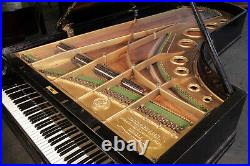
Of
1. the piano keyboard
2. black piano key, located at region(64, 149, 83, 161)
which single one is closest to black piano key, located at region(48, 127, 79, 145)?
the piano keyboard

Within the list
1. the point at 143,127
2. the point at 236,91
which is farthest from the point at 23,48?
the point at 236,91

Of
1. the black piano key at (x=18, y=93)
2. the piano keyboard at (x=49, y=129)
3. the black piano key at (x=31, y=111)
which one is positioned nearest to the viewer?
the piano keyboard at (x=49, y=129)

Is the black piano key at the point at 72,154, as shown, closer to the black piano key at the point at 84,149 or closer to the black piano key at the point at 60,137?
the black piano key at the point at 84,149

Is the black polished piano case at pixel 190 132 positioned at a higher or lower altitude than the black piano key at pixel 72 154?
higher

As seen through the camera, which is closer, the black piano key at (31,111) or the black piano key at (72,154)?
the black piano key at (72,154)

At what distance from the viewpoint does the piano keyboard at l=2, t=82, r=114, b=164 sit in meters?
2.59

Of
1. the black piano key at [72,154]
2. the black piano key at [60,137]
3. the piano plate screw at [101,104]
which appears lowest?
the black piano key at [72,154]

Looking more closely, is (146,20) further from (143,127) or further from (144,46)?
(143,127)

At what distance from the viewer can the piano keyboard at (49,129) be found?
8.50ft

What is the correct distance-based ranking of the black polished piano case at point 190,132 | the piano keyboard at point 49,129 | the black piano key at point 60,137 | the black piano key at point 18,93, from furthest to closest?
1. the black piano key at point 18,93
2. the black piano key at point 60,137
3. the piano keyboard at point 49,129
4. the black polished piano case at point 190,132

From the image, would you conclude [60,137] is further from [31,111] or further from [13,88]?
[13,88]

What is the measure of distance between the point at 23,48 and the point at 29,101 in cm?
84

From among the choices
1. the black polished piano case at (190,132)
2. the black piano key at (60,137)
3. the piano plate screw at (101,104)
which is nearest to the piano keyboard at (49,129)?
the black piano key at (60,137)

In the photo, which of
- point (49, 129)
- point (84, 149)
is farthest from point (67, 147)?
point (49, 129)
